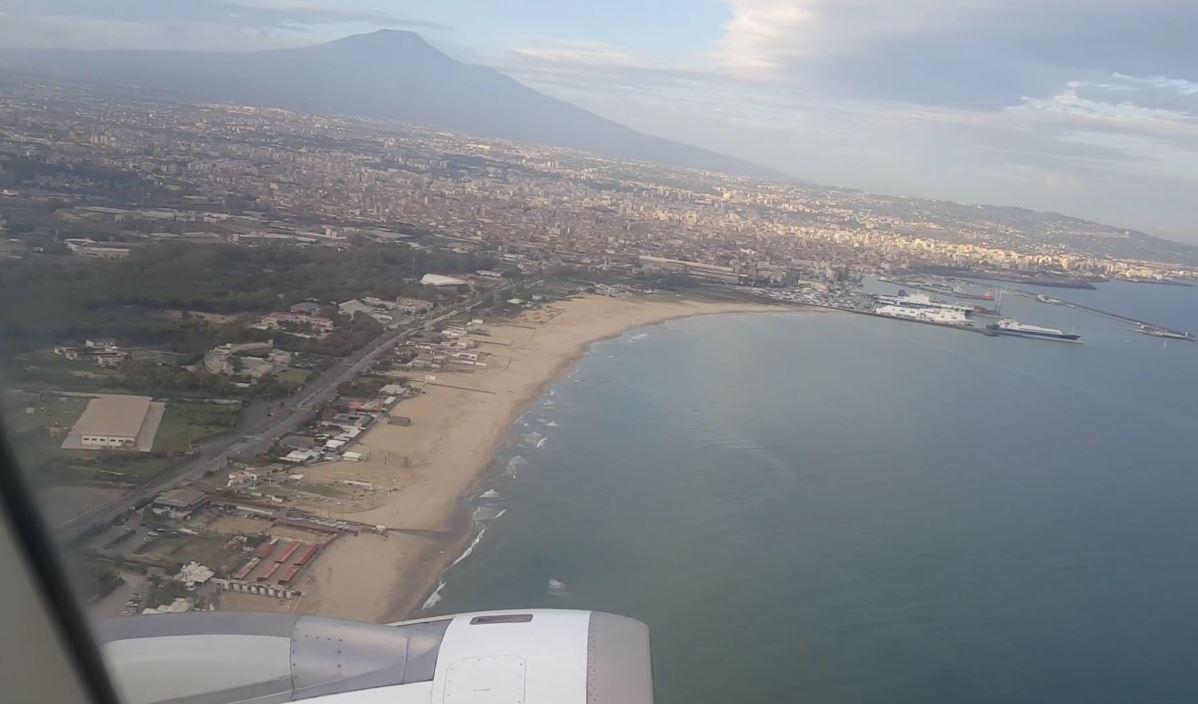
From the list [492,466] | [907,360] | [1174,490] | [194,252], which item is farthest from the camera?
[907,360]

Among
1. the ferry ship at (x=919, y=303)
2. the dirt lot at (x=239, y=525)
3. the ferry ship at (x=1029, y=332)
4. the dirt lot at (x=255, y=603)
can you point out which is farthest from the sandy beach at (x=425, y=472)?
the ferry ship at (x=1029, y=332)

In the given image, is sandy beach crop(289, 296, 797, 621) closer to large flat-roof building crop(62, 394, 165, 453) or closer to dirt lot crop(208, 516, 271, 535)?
dirt lot crop(208, 516, 271, 535)

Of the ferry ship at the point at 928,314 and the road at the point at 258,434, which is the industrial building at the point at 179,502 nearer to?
the road at the point at 258,434

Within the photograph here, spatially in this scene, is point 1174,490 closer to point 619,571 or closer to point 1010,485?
point 1010,485

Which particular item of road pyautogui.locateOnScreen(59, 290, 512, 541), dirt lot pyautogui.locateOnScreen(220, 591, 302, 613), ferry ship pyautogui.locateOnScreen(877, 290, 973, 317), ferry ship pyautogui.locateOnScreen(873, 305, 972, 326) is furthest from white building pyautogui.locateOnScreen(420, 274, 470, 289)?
ferry ship pyautogui.locateOnScreen(877, 290, 973, 317)

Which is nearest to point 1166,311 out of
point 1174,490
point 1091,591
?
point 1174,490

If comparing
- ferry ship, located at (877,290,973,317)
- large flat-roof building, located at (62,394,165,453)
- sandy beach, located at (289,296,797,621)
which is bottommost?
sandy beach, located at (289,296,797,621)
